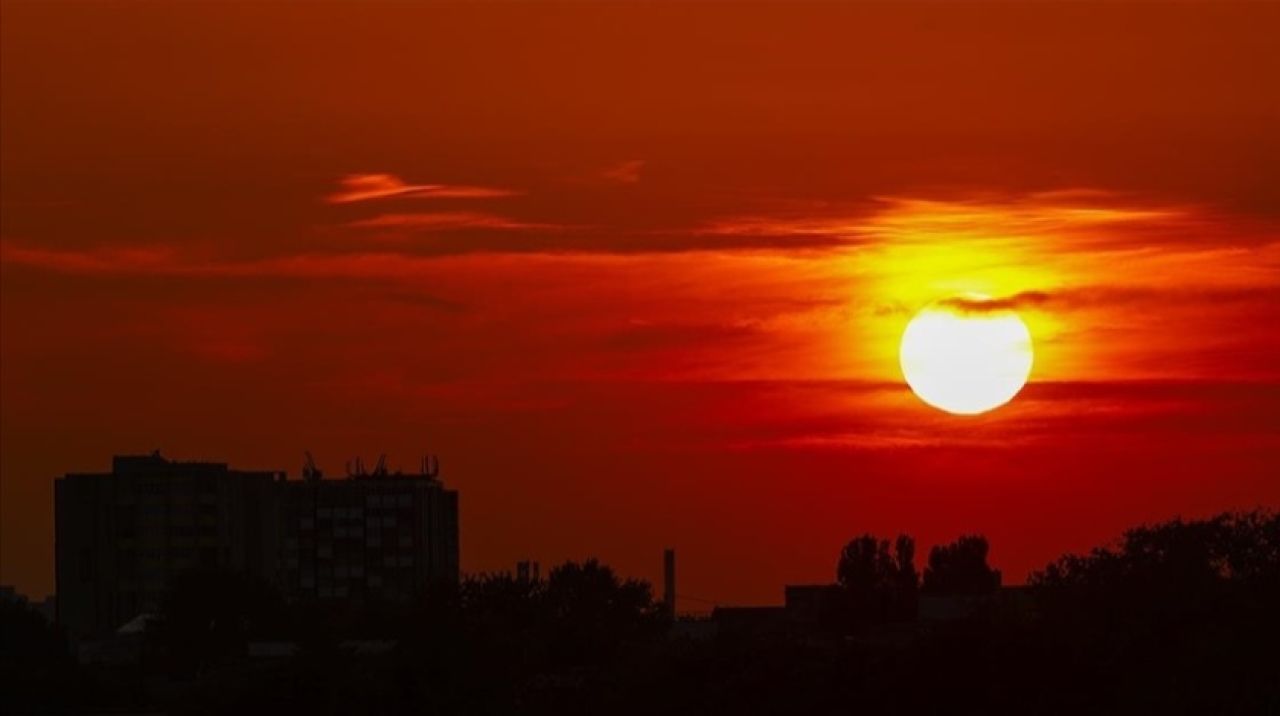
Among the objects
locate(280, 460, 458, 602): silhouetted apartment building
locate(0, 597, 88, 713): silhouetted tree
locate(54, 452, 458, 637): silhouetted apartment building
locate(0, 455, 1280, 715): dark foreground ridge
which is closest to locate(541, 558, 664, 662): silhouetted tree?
locate(0, 455, 1280, 715): dark foreground ridge

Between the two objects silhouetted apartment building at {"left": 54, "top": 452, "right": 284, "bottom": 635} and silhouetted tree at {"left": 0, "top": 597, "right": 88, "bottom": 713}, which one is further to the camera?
silhouetted apartment building at {"left": 54, "top": 452, "right": 284, "bottom": 635}

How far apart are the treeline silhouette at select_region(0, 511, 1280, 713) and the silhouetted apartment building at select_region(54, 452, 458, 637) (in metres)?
69.5

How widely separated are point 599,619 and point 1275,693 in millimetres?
54977

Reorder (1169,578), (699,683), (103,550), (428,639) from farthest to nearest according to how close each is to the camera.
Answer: (103,550) → (1169,578) → (428,639) → (699,683)

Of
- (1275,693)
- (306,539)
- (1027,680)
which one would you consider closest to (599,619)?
(1027,680)

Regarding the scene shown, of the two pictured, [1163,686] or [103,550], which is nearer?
[1163,686]

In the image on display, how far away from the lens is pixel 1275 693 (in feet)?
155

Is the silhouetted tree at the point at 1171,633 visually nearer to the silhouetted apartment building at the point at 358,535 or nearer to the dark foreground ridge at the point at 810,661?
the dark foreground ridge at the point at 810,661

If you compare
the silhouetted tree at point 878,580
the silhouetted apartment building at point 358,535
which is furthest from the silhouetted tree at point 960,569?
the silhouetted apartment building at point 358,535

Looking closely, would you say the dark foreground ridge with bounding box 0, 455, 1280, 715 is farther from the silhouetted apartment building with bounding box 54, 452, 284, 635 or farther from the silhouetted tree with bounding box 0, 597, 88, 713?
the silhouetted apartment building with bounding box 54, 452, 284, 635

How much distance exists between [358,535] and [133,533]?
68.5 feet

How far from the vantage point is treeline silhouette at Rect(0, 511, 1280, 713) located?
53.0 meters

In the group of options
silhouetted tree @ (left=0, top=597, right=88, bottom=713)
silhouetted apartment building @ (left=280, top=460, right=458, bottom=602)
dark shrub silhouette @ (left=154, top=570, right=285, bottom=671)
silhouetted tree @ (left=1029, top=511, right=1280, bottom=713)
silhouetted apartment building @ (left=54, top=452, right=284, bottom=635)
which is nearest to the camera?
silhouetted tree @ (left=1029, top=511, right=1280, bottom=713)

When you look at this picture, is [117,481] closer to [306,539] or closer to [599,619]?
[306,539]
